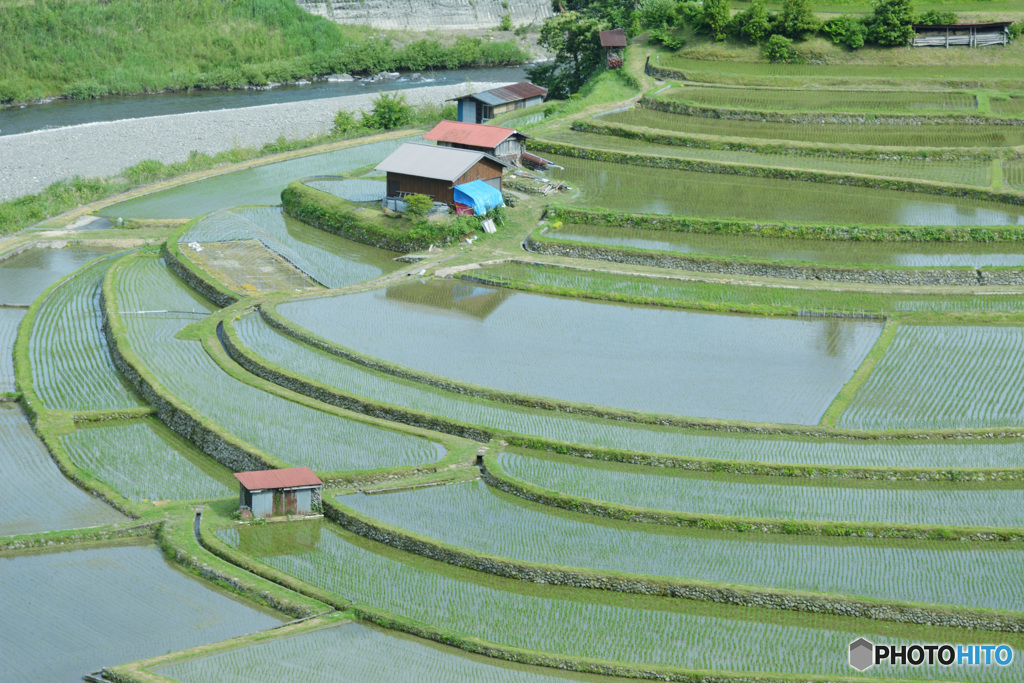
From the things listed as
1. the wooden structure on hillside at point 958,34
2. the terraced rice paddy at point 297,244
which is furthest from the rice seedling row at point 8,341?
the wooden structure on hillside at point 958,34

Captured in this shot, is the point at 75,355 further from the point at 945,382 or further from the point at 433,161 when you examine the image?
the point at 945,382

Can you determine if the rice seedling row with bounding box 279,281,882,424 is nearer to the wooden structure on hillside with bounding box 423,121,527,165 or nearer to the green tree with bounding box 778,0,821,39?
the wooden structure on hillside with bounding box 423,121,527,165

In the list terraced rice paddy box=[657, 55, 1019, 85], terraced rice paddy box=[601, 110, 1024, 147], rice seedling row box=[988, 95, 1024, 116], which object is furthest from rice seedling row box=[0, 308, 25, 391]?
rice seedling row box=[988, 95, 1024, 116]

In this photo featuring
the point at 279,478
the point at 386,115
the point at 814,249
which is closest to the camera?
the point at 279,478

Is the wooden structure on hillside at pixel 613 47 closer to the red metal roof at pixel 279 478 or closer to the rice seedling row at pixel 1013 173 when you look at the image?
the rice seedling row at pixel 1013 173

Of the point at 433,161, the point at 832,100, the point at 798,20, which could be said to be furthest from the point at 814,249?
the point at 798,20

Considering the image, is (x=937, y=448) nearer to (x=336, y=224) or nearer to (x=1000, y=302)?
(x=1000, y=302)
